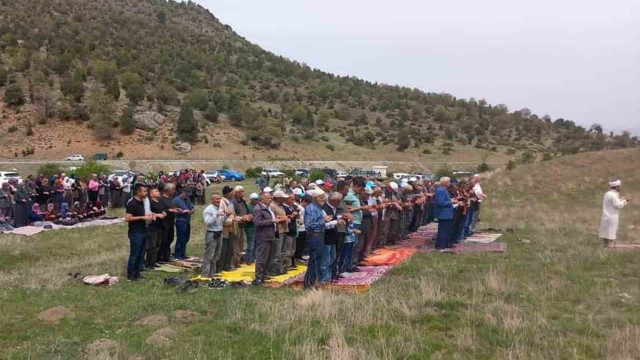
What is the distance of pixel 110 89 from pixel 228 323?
5783cm

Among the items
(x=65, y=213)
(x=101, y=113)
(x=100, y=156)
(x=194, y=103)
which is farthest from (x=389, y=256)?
(x=194, y=103)

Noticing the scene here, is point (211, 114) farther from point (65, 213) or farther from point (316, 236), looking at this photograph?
point (316, 236)

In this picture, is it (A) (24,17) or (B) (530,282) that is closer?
(B) (530,282)

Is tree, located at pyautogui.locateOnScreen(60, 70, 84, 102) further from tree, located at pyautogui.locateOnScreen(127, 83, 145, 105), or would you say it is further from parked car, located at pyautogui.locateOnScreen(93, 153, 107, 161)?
parked car, located at pyautogui.locateOnScreen(93, 153, 107, 161)

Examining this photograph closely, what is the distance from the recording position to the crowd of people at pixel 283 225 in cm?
971

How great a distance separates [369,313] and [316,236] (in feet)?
7.38

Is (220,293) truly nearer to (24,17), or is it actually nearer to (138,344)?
(138,344)

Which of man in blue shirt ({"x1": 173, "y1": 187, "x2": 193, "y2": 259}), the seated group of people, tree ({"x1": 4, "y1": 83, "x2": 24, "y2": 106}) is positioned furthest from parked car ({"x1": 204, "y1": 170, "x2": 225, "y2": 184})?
man in blue shirt ({"x1": 173, "y1": 187, "x2": 193, "y2": 259})

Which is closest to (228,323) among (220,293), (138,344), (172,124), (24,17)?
(138,344)

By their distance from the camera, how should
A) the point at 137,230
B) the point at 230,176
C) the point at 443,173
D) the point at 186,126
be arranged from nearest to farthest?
the point at 137,230 → the point at 230,176 → the point at 443,173 → the point at 186,126

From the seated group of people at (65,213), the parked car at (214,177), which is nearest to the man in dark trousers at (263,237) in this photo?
the seated group of people at (65,213)

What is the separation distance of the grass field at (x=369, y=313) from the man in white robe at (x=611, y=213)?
95 cm

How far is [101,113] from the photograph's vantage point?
2180 inches

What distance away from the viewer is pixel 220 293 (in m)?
8.99
